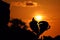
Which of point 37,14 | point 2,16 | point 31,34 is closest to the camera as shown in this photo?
point 31,34

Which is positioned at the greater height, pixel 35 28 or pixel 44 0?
pixel 44 0

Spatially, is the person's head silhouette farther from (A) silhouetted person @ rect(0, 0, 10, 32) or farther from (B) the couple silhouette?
(A) silhouetted person @ rect(0, 0, 10, 32)

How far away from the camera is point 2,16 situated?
4.65 feet

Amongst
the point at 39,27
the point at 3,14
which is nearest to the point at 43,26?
the point at 39,27

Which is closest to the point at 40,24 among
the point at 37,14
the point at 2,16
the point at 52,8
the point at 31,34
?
the point at 31,34

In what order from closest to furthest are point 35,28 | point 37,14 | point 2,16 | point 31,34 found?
point 35,28 < point 31,34 < point 2,16 < point 37,14

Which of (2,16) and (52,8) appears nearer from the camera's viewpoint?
(2,16)

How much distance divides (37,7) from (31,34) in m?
0.74

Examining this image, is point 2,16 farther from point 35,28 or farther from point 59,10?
point 59,10

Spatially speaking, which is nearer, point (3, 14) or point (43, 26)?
point (43, 26)

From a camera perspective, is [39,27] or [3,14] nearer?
[39,27]

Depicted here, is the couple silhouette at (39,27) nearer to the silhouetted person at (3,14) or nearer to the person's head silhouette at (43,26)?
the person's head silhouette at (43,26)

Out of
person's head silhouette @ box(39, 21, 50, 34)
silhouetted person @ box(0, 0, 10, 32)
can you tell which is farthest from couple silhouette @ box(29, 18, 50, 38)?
silhouetted person @ box(0, 0, 10, 32)

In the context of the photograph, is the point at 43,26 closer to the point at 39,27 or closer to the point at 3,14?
the point at 39,27
